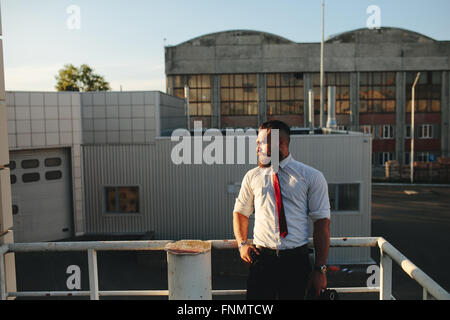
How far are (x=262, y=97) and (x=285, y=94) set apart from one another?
2.48m

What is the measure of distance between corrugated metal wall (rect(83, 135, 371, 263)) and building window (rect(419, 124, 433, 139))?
111 ft

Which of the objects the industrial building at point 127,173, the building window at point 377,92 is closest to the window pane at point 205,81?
the building window at point 377,92

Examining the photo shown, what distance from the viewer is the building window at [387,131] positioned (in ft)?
144

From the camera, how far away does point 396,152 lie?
43.8m

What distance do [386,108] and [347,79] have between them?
5.13 meters

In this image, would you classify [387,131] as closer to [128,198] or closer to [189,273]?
[128,198]

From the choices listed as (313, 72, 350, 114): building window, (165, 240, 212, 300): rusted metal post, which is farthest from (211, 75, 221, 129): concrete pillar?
(165, 240, 212, 300): rusted metal post

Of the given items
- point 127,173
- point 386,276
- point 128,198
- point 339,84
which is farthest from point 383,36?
point 386,276

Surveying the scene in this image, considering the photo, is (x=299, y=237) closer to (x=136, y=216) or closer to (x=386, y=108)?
(x=136, y=216)

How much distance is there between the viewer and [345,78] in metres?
43.8

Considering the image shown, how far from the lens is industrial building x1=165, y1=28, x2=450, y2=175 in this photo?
43.2 meters

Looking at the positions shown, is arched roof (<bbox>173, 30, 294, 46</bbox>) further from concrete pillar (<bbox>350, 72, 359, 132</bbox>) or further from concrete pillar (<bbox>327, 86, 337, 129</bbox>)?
concrete pillar (<bbox>327, 86, 337, 129</bbox>)

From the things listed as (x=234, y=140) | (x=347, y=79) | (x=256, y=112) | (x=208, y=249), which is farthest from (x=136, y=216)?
(x=347, y=79)
